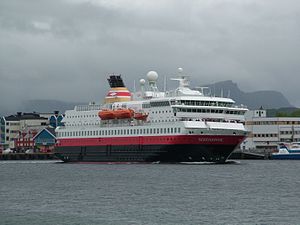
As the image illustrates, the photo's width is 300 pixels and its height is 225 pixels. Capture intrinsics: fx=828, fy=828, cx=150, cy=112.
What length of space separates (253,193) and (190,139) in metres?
29.3

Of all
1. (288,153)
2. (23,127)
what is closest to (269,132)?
(288,153)

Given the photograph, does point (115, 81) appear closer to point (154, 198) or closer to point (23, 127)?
point (154, 198)

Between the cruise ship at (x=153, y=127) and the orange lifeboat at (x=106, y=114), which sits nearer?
the cruise ship at (x=153, y=127)

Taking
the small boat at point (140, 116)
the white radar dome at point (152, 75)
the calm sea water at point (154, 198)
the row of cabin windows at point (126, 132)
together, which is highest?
the white radar dome at point (152, 75)

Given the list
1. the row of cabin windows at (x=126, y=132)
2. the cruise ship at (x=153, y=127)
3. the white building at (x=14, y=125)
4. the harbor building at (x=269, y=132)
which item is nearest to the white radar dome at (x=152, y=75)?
the cruise ship at (x=153, y=127)

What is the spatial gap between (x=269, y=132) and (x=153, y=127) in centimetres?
6760

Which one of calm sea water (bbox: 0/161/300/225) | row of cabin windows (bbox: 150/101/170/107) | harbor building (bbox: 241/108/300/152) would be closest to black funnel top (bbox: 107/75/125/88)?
row of cabin windows (bbox: 150/101/170/107)

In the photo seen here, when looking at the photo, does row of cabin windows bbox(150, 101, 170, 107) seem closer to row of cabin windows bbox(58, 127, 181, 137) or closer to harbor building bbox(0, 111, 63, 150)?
row of cabin windows bbox(58, 127, 181, 137)

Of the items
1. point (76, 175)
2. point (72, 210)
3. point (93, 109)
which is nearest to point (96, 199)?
point (72, 210)

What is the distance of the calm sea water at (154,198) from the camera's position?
40.8 meters

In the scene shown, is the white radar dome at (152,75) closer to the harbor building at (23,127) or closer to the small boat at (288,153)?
the small boat at (288,153)

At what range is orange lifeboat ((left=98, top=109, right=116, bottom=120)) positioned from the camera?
3681 inches

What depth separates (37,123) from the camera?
18662 centimetres

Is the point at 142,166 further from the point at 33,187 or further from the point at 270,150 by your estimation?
the point at 270,150
